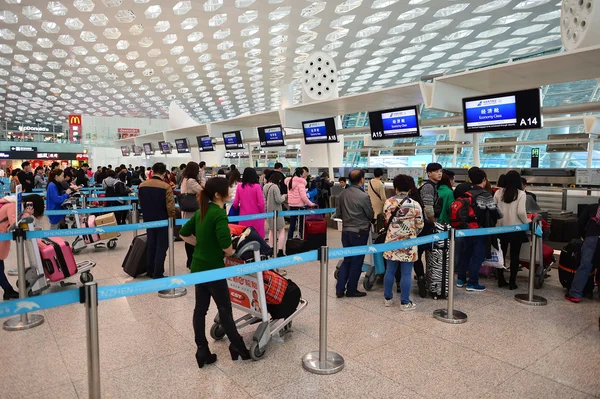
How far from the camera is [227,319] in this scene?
11.4 ft

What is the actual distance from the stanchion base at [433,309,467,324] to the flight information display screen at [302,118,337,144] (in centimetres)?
686

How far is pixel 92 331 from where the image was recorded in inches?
93.9

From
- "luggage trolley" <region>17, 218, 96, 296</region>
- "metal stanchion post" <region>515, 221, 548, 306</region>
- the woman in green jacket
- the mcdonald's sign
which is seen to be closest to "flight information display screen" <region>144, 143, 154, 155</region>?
the mcdonald's sign

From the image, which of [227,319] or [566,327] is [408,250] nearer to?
[566,327]

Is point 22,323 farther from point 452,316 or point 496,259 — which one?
point 496,259

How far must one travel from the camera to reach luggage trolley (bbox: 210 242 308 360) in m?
3.59

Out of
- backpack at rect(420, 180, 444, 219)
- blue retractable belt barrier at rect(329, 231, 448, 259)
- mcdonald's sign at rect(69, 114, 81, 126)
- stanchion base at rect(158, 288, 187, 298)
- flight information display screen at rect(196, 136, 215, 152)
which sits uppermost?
mcdonald's sign at rect(69, 114, 81, 126)

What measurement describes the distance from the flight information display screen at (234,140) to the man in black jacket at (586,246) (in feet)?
40.4

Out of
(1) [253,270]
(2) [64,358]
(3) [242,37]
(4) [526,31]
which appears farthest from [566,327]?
(4) [526,31]

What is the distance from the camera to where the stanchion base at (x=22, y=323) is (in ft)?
14.0

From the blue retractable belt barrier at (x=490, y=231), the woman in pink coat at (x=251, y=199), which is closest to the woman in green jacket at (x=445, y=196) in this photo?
the blue retractable belt barrier at (x=490, y=231)

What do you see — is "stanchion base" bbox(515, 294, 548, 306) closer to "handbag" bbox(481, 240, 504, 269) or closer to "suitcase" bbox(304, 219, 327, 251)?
"handbag" bbox(481, 240, 504, 269)

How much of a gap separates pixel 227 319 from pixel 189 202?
153 inches

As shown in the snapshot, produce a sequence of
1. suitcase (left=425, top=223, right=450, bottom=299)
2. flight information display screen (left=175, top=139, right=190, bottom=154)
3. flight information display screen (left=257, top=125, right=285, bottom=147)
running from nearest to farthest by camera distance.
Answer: suitcase (left=425, top=223, right=450, bottom=299), flight information display screen (left=257, top=125, right=285, bottom=147), flight information display screen (left=175, top=139, right=190, bottom=154)
